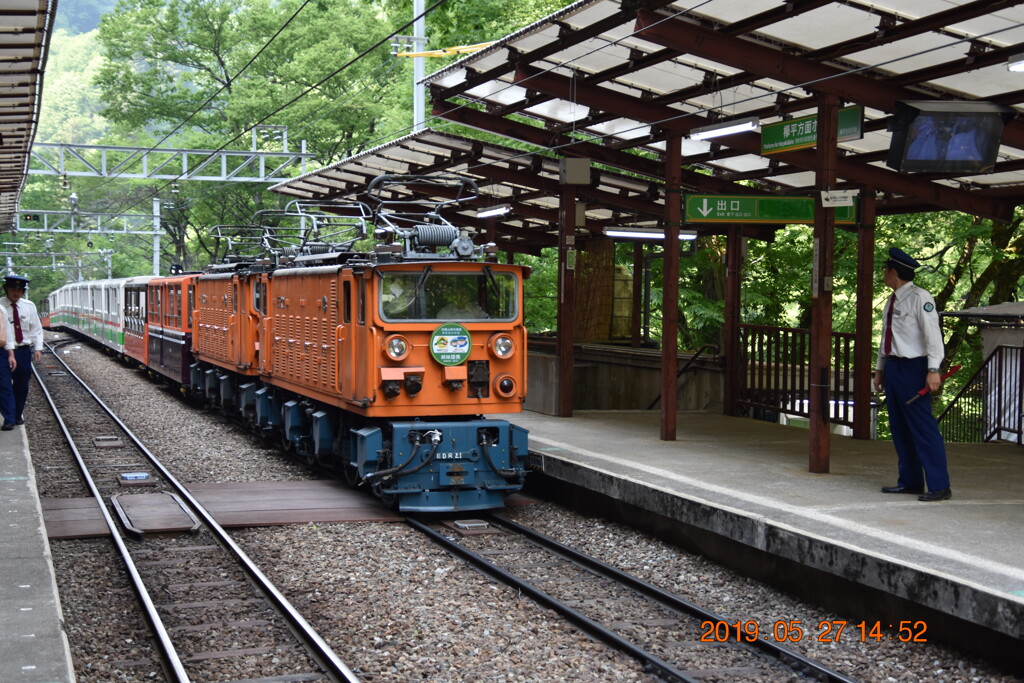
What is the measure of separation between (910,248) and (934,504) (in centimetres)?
1385

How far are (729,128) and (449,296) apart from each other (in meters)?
3.11

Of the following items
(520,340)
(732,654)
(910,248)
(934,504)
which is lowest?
(732,654)

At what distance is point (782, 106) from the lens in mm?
12141

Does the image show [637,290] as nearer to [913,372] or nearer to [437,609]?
[913,372]

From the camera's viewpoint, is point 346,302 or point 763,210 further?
point 763,210

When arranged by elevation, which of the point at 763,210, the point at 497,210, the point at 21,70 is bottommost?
the point at 763,210

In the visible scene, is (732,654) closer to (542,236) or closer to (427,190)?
(427,190)

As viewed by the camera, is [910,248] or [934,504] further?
[910,248]

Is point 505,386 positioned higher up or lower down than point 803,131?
lower down

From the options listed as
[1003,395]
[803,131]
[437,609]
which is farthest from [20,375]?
[1003,395]

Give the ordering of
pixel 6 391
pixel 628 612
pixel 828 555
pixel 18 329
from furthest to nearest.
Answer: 1. pixel 18 329
2. pixel 6 391
3. pixel 628 612
4. pixel 828 555

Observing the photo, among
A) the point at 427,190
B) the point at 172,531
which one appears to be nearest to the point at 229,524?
the point at 172,531

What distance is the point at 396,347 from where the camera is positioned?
10.4 m

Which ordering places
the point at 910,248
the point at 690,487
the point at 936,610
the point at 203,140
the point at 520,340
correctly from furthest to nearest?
the point at 203,140, the point at 910,248, the point at 520,340, the point at 690,487, the point at 936,610
